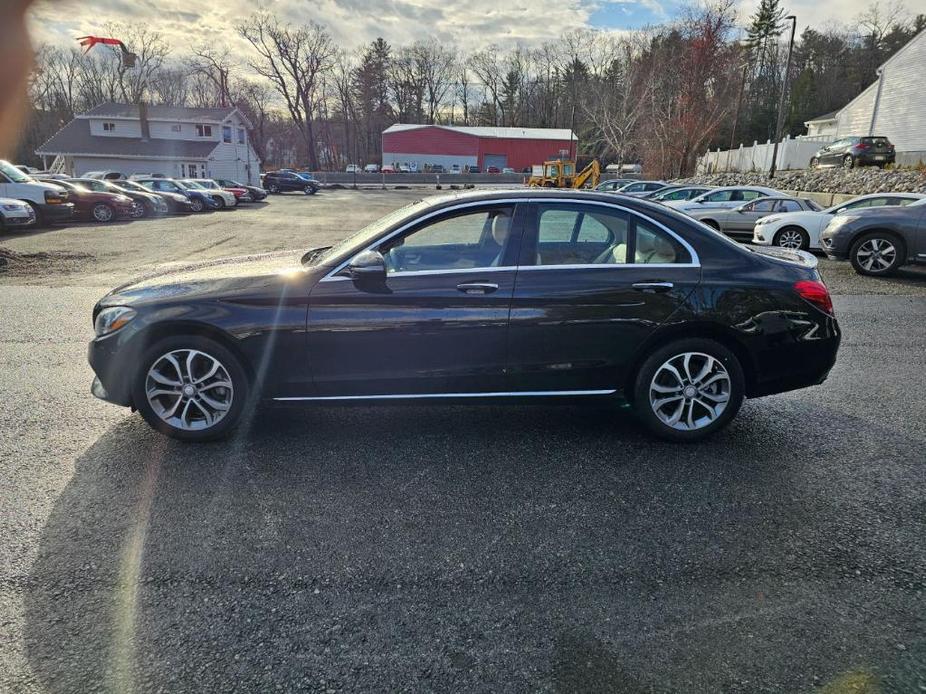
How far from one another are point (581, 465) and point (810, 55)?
80.2 metres

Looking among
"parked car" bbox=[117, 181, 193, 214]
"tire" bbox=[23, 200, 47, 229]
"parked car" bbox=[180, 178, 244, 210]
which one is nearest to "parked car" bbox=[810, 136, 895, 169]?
"parked car" bbox=[180, 178, 244, 210]

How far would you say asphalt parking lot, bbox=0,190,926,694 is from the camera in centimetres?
221

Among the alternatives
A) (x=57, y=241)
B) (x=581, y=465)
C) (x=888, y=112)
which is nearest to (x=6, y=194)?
(x=57, y=241)

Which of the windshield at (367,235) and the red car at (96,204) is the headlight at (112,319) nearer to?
the windshield at (367,235)

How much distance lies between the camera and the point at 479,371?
385 cm

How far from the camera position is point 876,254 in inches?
423

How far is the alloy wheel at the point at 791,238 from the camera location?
1326 cm

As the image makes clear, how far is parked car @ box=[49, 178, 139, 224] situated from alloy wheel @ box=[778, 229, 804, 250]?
21.0 m

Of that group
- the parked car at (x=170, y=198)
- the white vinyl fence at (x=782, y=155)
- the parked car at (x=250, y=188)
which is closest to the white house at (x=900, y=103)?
the white vinyl fence at (x=782, y=155)

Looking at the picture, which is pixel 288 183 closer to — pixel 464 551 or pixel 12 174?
pixel 12 174

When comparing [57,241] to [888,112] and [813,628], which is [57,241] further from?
[888,112]

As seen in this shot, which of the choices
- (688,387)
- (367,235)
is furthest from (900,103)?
(367,235)

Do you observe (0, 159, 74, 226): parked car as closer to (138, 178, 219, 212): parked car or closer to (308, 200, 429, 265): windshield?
(138, 178, 219, 212): parked car

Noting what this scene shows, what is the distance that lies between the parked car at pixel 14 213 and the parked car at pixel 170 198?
9244mm
